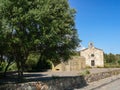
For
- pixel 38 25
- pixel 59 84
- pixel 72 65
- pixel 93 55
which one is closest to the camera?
pixel 38 25

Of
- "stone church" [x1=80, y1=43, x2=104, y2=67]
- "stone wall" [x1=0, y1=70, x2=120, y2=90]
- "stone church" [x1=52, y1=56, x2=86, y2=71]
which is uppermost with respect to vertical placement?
"stone church" [x1=80, y1=43, x2=104, y2=67]

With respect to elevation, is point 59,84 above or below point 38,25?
below

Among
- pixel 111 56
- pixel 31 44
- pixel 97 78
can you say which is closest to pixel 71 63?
pixel 97 78

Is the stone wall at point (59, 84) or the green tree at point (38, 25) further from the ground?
the green tree at point (38, 25)

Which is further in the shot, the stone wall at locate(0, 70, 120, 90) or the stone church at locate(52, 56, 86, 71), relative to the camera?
the stone church at locate(52, 56, 86, 71)

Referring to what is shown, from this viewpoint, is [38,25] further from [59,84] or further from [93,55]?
[93,55]

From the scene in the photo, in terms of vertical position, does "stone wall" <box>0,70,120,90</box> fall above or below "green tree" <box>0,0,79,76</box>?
below

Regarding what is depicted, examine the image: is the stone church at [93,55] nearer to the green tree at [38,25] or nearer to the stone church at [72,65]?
the stone church at [72,65]

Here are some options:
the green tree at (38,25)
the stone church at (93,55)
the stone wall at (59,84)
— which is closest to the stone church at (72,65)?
the stone church at (93,55)

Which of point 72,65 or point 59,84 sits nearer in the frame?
point 59,84

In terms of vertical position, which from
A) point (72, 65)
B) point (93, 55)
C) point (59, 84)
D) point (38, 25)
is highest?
point (93, 55)

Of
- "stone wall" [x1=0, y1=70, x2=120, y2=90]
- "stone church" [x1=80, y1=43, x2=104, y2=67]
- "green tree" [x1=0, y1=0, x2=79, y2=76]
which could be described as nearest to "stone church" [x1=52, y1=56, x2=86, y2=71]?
"stone church" [x1=80, y1=43, x2=104, y2=67]

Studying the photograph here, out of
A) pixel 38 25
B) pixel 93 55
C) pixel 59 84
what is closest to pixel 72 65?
pixel 93 55

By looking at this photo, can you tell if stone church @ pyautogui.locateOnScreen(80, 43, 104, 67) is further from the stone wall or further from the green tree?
the green tree
